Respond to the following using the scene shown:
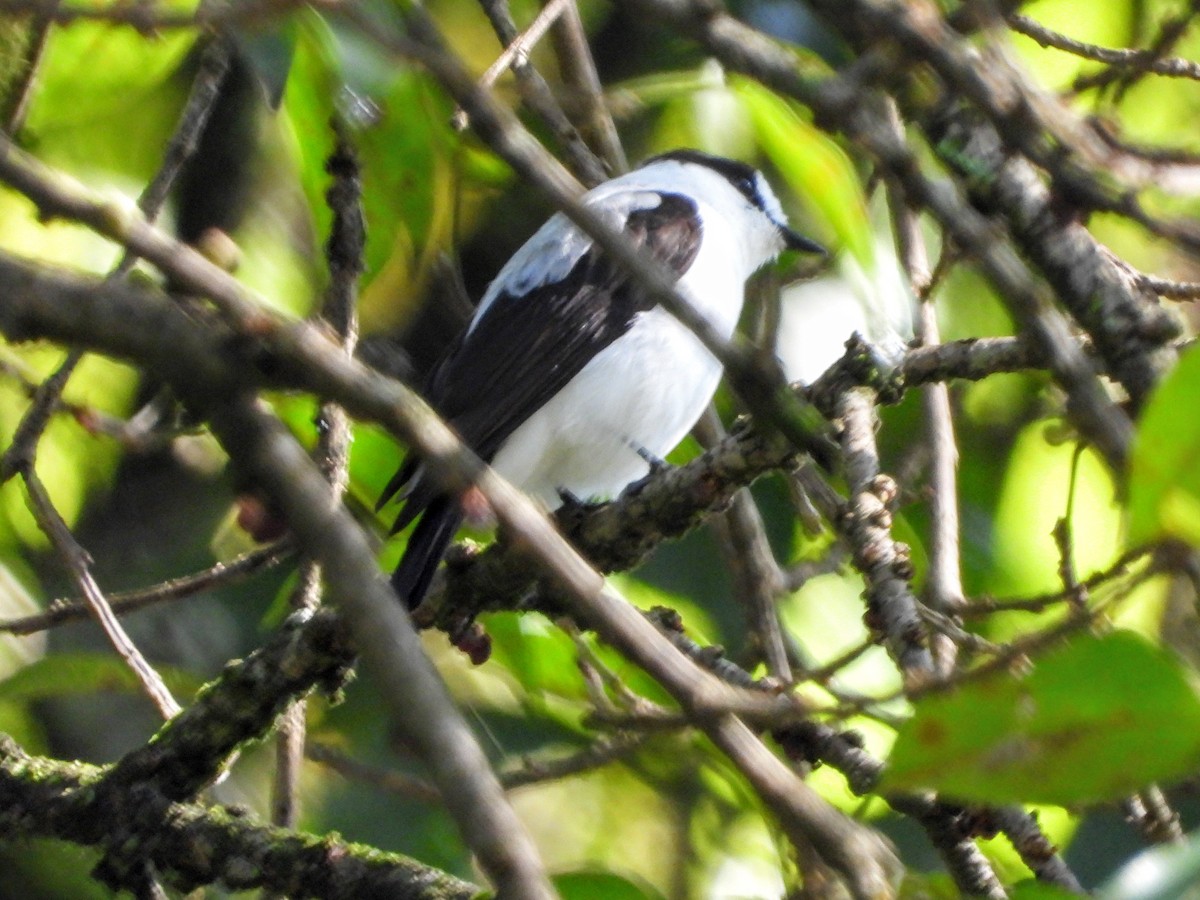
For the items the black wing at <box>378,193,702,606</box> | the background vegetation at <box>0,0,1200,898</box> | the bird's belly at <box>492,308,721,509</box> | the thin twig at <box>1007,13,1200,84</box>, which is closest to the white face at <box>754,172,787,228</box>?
the background vegetation at <box>0,0,1200,898</box>

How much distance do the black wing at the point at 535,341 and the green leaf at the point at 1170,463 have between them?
254cm

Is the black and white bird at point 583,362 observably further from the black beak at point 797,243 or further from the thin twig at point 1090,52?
the thin twig at point 1090,52

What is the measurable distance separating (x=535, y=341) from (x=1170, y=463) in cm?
280

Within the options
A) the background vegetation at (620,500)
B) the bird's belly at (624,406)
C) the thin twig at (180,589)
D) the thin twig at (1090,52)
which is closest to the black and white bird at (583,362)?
the bird's belly at (624,406)

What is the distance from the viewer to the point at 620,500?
2816mm

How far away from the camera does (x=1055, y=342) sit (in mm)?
1307

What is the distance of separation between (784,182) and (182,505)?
235 centimetres

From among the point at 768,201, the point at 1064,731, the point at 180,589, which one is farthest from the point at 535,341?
the point at 1064,731

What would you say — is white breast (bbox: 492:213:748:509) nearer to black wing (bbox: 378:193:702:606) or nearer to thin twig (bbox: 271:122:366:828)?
black wing (bbox: 378:193:702:606)

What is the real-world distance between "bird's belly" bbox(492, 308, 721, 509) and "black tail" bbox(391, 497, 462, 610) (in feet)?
2.36

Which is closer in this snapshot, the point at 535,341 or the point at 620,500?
the point at 620,500

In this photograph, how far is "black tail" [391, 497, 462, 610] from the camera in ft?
9.67

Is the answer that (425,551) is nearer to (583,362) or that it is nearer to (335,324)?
(335,324)

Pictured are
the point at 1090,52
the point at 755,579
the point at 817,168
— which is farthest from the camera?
the point at 755,579
